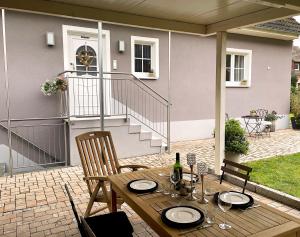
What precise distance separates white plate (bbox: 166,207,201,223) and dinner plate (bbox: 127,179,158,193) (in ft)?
1.28

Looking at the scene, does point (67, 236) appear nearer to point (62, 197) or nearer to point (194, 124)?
point (62, 197)

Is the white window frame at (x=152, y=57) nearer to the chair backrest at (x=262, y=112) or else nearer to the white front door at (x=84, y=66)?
the white front door at (x=84, y=66)

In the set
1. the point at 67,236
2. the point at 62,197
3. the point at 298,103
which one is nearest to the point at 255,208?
the point at 67,236

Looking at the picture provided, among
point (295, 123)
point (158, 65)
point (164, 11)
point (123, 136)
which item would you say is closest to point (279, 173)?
point (123, 136)

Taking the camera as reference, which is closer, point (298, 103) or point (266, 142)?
point (266, 142)

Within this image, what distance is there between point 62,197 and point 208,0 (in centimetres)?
324

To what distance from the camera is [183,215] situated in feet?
5.49

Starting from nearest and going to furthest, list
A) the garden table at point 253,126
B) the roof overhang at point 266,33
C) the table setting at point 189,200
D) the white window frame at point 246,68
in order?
the table setting at point 189,200 → the roof overhang at point 266,33 → the garden table at point 253,126 → the white window frame at point 246,68

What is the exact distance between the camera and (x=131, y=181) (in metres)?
2.30

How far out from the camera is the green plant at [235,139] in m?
4.66

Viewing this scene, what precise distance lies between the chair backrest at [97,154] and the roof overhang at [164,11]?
147cm

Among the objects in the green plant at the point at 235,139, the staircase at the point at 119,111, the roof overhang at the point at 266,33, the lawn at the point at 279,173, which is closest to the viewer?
the lawn at the point at 279,173

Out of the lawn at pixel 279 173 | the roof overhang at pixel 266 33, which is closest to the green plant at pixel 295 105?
the roof overhang at pixel 266 33

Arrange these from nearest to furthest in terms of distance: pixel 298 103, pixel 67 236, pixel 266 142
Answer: pixel 67 236 < pixel 266 142 < pixel 298 103
